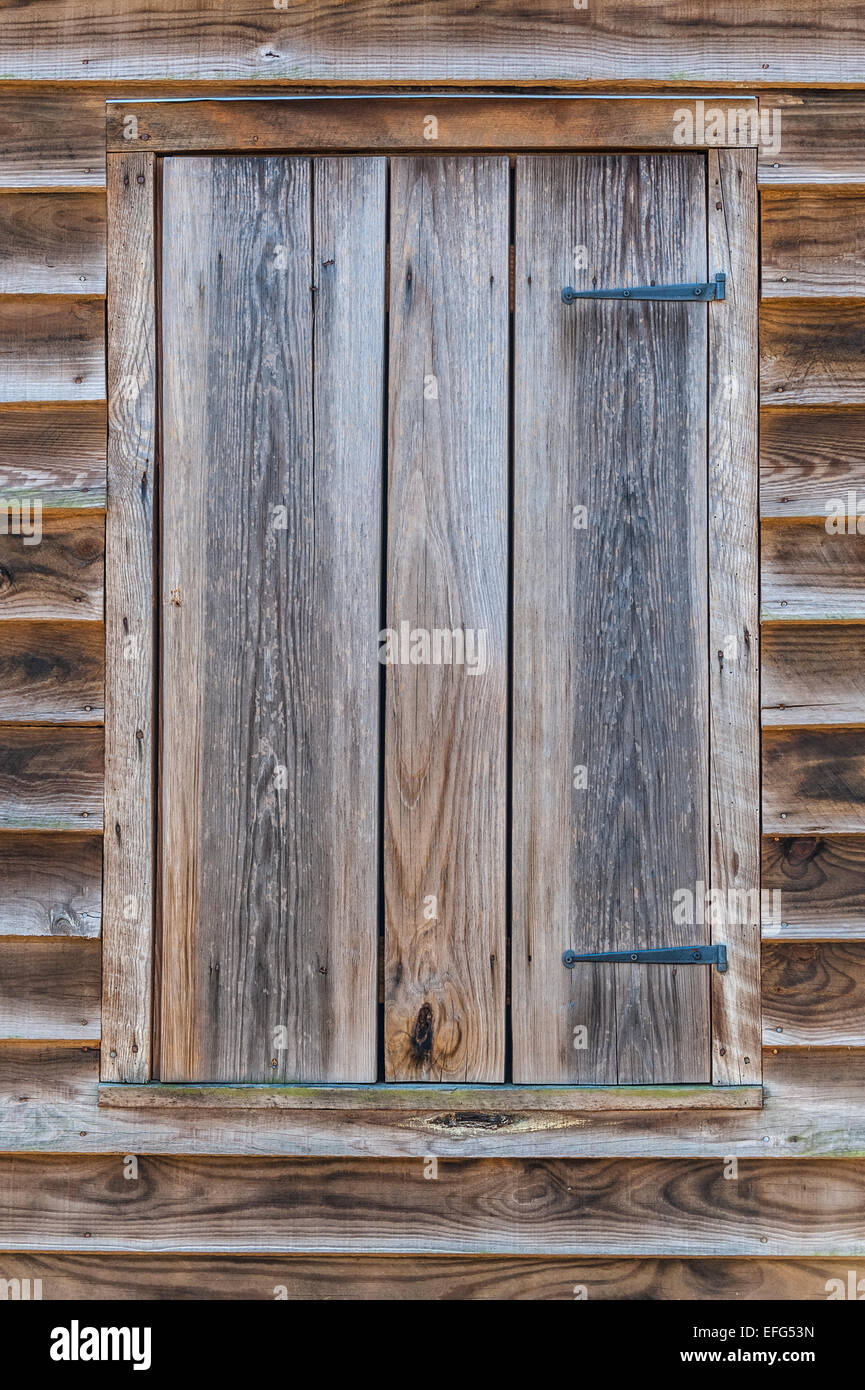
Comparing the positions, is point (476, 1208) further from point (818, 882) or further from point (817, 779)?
point (817, 779)

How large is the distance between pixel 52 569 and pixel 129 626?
191mm

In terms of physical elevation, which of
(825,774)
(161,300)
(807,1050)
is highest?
(161,300)

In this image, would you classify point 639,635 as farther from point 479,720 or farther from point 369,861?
point 369,861

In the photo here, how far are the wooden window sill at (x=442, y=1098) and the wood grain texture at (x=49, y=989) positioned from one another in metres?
0.15

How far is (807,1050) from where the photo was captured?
1882 mm

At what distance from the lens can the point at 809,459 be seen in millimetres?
1893

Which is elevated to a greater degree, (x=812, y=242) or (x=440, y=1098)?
(x=812, y=242)

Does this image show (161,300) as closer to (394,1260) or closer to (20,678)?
(20,678)

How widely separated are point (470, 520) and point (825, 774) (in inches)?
32.6

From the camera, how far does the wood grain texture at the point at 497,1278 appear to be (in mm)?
1878

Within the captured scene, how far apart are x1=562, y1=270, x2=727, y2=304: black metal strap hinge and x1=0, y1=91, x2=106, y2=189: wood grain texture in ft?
3.08

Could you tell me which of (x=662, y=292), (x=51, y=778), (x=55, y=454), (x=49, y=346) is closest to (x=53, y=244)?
(x=49, y=346)

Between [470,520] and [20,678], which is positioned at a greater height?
[470,520]

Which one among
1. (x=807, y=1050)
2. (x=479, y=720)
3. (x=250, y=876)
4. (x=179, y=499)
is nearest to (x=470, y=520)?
(x=479, y=720)
